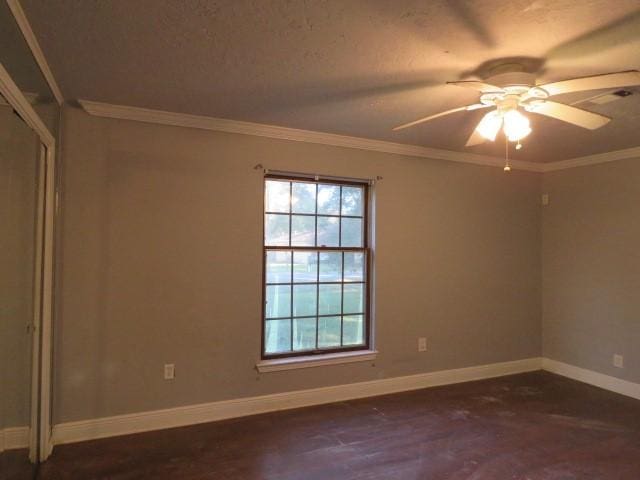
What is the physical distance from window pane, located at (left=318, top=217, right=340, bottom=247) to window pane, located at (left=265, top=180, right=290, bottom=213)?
0.36m

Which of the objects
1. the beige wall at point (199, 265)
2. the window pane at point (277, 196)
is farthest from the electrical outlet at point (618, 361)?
the window pane at point (277, 196)

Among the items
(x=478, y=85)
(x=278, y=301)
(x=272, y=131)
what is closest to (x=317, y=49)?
(x=478, y=85)

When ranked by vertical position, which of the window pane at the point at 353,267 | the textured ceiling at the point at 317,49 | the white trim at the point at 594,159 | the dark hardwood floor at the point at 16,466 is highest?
the textured ceiling at the point at 317,49

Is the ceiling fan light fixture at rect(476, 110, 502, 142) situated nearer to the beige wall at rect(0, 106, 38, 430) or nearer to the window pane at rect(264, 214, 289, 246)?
the window pane at rect(264, 214, 289, 246)

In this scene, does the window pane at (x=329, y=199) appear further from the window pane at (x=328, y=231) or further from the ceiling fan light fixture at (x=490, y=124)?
the ceiling fan light fixture at (x=490, y=124)

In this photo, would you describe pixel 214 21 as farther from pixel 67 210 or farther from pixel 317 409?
pixel 317 409

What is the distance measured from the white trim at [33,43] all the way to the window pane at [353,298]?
104 inches

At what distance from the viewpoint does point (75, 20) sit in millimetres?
1765

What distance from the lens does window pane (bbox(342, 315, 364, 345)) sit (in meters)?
3.76

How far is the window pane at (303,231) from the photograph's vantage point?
3.55 metres

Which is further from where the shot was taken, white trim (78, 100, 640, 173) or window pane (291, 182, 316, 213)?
window pane (291, 182, 316, 213)

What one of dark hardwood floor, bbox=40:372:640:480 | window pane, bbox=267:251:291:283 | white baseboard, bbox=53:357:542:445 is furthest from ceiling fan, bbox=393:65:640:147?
white baseboard, bbox=53:357:542:445

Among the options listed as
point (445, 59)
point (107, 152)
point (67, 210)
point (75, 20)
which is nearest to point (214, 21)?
point (75, 20)

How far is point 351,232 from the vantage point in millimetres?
3801
